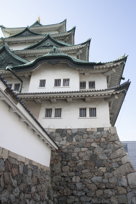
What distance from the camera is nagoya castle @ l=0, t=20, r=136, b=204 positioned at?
17.5ft

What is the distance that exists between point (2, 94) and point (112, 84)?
38.0 feet

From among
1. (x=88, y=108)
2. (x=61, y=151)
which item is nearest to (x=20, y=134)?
(x=61, y=151)

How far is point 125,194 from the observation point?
27.1 feet

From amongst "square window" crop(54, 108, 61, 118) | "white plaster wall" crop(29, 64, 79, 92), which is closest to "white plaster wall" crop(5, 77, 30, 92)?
"white plaster wall" crop(29, 64, 79, 92)

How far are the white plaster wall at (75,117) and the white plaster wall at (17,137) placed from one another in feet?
12.6

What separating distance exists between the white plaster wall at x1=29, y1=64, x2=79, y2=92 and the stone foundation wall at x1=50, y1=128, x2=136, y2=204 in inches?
143

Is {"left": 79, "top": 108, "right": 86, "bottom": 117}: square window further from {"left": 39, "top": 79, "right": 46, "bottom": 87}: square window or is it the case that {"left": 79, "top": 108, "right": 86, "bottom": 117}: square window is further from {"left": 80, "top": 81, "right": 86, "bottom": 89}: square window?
{"left": 39, "top": 79, "right": 46, "bottom": 87}: square window

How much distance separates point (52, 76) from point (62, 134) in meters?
5.05

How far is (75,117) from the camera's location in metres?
11.1

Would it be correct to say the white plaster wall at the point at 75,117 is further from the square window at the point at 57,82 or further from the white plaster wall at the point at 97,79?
the square window at the point at 57,82

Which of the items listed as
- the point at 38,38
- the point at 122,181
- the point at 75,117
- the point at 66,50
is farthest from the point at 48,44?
the point at 122,181

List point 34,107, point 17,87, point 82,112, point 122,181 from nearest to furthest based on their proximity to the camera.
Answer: point 122,181 < point 82,112 < point 34,107 < point 17,87

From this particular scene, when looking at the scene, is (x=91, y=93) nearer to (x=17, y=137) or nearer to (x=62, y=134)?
(x=62, y=134)

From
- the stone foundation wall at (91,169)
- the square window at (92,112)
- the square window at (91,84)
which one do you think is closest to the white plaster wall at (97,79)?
the square window at (91,84)
